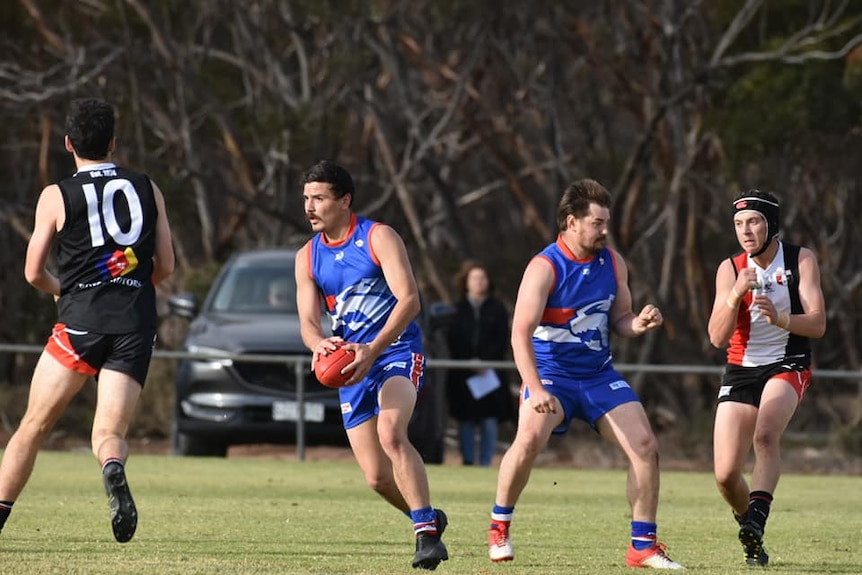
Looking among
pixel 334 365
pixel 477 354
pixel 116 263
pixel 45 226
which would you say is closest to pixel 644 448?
pixel 334 365

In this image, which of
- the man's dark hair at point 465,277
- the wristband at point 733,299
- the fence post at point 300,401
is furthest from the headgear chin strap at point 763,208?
the man's dark hair at point 465,277

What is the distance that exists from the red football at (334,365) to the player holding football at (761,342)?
1.93 metres

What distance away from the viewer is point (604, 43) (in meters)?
26.0

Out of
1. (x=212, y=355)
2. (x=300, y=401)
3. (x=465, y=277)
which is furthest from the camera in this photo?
(x=465, y=277)

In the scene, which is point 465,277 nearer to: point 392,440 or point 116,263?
point 392,440

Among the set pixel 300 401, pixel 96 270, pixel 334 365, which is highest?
pixel 96 270

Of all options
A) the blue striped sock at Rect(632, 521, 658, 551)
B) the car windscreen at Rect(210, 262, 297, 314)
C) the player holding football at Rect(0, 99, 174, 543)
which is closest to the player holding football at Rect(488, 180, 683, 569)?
the blue striped sock at Rect(632, 521, 658, 551)

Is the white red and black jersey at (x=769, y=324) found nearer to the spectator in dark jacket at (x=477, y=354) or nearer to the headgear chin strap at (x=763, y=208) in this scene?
the headgear chin strap at (x=763, y=208)

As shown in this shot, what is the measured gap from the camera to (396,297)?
8.26m

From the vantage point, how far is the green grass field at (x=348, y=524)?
826 cm

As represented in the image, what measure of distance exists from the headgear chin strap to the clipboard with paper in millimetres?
8687

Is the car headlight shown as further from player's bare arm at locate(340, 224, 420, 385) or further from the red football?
the red football

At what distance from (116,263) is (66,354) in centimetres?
46

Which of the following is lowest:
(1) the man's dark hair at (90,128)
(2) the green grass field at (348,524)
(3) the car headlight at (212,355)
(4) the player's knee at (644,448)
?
(2) the green grass field at (348,524)
